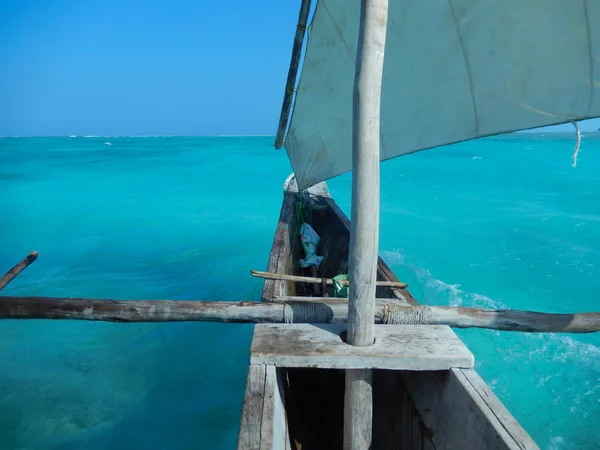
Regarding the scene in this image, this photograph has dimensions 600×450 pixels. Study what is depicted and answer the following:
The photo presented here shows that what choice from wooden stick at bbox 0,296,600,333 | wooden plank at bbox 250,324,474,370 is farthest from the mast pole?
wooden stick at bbox 0,296,600,333

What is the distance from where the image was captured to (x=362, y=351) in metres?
1.70

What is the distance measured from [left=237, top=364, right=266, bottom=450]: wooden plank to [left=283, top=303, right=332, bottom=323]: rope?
1.24ft

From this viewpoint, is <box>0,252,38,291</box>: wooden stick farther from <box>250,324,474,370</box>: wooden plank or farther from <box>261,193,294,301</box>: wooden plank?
<box>250,324,474,370</box>: wooden plank

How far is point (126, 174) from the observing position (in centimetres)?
2830

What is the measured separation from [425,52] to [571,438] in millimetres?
4043

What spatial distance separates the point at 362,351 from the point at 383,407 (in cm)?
96

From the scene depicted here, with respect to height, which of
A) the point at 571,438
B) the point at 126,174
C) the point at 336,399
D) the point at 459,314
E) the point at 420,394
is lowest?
the point at 571,438

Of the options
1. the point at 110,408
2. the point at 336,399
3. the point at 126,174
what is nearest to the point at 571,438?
the point at 336,399

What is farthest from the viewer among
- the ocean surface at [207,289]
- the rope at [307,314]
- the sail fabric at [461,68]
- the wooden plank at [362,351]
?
the ocean surface at [207,289]

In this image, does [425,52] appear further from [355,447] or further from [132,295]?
[132,295]

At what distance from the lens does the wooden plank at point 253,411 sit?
1408mm

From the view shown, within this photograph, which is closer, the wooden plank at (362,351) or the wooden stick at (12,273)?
the wooden plank at (362,351)

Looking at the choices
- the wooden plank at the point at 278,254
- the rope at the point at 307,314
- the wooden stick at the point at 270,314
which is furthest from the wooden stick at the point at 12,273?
the rope at the point at 307,314

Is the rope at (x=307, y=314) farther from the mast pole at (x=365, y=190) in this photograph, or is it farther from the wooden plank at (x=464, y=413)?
the wooden plank at (x=464, y=413)
